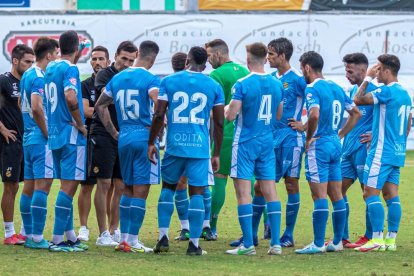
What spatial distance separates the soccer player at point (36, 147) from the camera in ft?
37.4

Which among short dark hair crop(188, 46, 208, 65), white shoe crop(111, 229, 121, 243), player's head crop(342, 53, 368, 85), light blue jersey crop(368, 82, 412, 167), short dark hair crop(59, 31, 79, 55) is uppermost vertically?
short dark hair crop(59, 31, 79, 55)

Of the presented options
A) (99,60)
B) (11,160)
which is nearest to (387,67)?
(99,60)

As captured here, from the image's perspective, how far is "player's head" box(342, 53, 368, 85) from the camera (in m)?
12.3

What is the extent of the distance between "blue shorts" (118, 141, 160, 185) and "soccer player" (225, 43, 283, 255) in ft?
2.87

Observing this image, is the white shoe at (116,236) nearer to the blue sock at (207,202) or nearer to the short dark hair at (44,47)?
the blue sock at (207,202)

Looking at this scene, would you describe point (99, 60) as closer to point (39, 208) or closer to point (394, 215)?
point (39, 208)

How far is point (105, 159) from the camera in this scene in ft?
40.4

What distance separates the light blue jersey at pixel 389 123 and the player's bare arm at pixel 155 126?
2410 millimetres

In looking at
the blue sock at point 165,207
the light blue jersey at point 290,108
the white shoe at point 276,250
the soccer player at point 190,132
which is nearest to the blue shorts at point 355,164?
the light blue jersey at point 290,108

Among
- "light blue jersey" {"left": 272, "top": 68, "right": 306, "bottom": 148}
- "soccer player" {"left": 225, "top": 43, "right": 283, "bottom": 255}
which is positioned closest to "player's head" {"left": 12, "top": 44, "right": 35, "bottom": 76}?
"soccer player" {"left": 225, "top": 43, "right": 283, "bottom": 255}

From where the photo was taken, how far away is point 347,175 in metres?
12.5

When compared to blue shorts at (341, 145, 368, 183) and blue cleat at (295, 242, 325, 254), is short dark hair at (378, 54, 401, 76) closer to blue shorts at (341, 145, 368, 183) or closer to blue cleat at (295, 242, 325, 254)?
blue shorts at (341, 145, 368, 183)

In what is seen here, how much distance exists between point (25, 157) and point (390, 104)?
4.14 m

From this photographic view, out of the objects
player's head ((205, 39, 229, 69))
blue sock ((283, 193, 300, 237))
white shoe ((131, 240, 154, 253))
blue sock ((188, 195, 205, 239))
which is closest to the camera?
blue sock ((188, 195, 205, 239))
